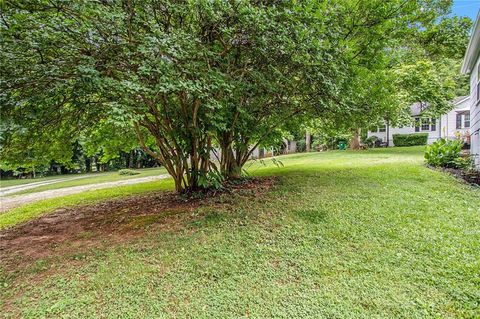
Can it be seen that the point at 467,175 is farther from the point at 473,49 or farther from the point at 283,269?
the point at 283,269

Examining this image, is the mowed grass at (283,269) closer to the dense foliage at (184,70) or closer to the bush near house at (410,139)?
the dense foliage at (184,70)

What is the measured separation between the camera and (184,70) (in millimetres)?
3693

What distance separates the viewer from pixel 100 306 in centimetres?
274

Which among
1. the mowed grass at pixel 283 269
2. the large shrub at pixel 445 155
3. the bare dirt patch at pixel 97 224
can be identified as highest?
the large shrub at pixel 445 155

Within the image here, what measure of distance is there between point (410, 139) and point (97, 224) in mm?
24572

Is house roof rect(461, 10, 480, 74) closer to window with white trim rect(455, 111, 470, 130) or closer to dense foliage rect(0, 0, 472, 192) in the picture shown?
dense foliage rect(0, 0, 472, 192)

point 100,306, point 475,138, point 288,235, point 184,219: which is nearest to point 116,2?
point 184,219

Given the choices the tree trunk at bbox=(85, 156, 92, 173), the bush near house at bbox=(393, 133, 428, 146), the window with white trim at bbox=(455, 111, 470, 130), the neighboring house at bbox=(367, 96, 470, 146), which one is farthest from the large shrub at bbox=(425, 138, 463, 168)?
the tree trunk at bbox=(85, 156, 92, 173)

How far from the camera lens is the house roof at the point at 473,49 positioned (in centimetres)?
662

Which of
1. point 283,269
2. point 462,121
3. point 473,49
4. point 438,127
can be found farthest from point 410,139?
point 283,269

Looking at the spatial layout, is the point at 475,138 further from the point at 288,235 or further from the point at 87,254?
the point at 87,254

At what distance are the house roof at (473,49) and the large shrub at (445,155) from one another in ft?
8.57

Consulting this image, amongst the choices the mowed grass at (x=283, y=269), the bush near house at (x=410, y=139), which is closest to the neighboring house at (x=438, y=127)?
the bush near house at (x=410, y=139)

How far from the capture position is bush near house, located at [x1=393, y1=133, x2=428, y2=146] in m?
22.6
